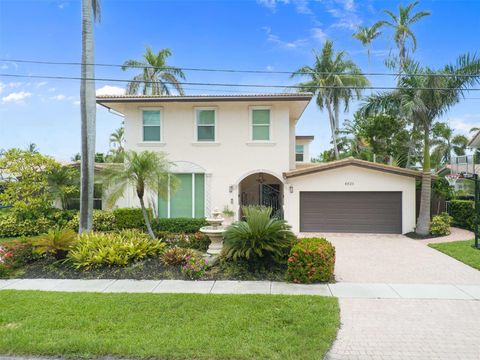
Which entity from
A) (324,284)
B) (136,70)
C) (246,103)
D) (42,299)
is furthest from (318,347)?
(136,70)

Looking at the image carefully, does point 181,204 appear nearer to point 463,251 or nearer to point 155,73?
point 463,251

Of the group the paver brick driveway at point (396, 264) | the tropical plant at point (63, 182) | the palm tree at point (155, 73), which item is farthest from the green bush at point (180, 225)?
the palm tree at point (155, 73)

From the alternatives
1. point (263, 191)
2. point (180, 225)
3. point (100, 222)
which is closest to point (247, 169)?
point (263, 191)

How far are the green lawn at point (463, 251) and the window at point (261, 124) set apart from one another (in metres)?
8.28

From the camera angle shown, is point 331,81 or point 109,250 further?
point 331,81

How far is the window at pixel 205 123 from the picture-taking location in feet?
50.0

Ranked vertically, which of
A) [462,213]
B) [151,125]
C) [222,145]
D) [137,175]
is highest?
[151,125]

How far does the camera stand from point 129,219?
1408cm

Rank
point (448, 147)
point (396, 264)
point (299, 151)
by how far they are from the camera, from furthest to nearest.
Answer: point (448, 147), point (299, 151), point (396, 264)

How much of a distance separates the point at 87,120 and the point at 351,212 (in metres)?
11.9

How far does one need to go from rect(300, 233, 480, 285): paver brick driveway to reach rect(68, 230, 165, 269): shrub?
5298mm

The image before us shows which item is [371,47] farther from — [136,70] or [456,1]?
[136,70]

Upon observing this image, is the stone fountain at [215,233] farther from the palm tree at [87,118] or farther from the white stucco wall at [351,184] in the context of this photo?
the white stucco wall at [351,184]

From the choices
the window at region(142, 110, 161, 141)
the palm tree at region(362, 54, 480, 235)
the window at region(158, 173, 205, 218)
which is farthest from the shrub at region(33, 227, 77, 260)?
the palm tree at region(362, 54, 480, 235)
